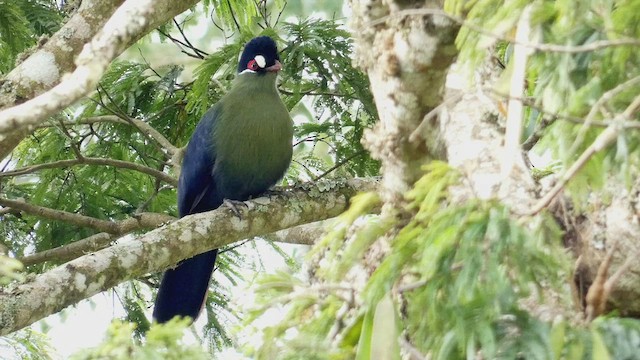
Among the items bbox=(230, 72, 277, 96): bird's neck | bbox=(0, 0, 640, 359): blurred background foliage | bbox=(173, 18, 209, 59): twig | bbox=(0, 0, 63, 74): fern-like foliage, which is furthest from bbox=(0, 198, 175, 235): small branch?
bbox=(0, 0, 640, 359): blurred background foliage

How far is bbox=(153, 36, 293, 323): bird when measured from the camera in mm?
4578

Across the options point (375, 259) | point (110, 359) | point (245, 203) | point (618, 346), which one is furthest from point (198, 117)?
point (618, 346)

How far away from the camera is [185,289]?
451cm

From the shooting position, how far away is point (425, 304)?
1670mm

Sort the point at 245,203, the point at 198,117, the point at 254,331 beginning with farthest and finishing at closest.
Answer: the point at 198,117
the point at 245,203
the point at 254,331

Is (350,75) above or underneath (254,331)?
above

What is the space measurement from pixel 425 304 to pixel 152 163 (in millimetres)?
3592

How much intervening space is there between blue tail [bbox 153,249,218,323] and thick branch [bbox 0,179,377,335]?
0.70 m

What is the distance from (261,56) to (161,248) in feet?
4.79

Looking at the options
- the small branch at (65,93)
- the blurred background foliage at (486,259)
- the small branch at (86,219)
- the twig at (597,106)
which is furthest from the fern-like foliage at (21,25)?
the twig at (597,106)

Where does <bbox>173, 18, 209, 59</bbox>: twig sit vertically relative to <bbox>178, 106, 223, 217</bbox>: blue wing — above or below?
above

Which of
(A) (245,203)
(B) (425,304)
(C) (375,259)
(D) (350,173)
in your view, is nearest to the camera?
(B) (425,304)

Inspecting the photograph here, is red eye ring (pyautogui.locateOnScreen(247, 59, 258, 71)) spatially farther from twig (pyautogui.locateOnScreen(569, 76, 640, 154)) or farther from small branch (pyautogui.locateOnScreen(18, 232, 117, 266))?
twig (pyautogui.locateOnScreen(569, 76, 640, 154))

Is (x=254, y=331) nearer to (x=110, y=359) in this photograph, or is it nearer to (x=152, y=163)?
(x=110, y=359)
